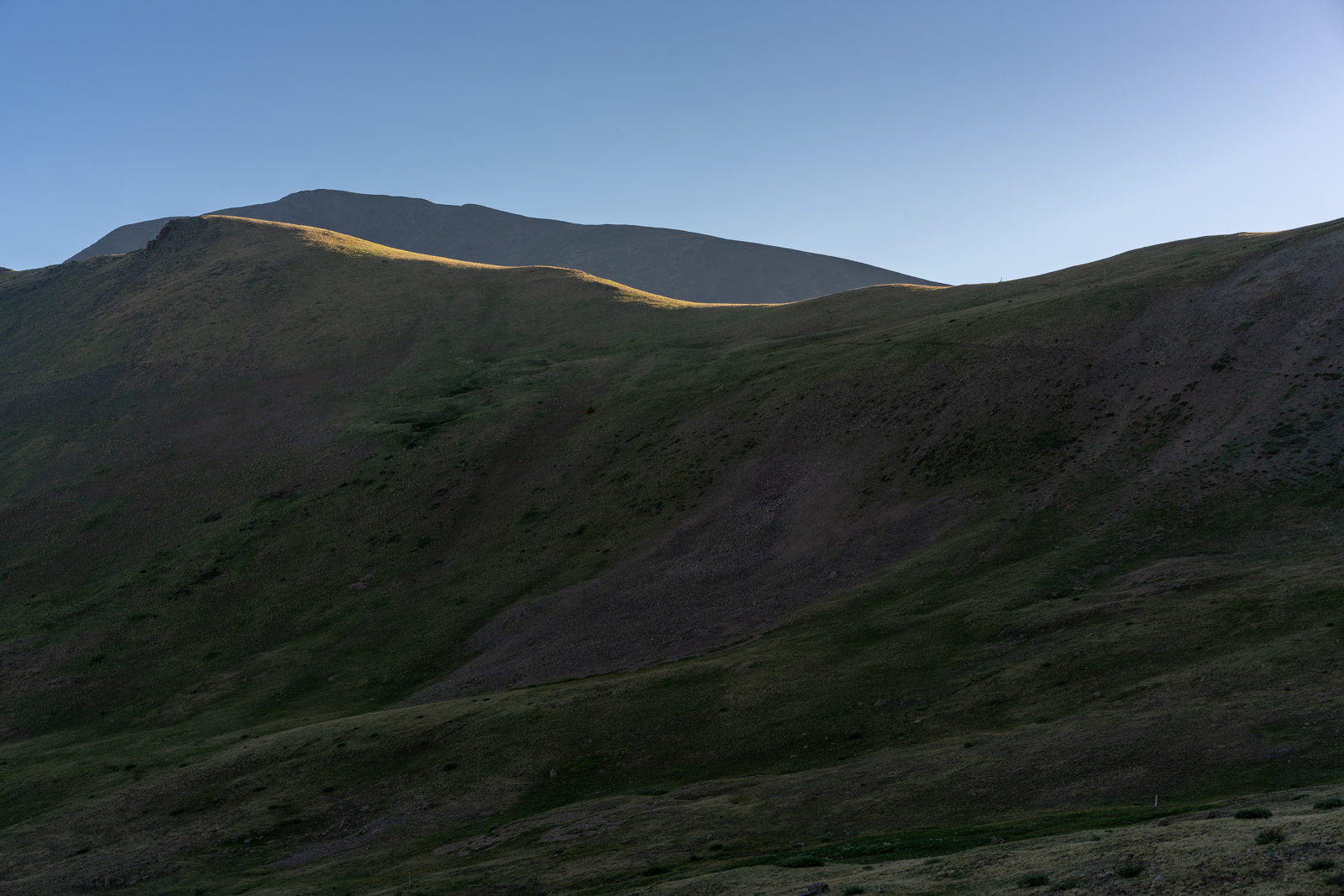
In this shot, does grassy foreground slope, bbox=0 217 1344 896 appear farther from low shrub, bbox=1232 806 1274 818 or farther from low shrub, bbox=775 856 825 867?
low shrub, bbox=1232 806 1274 818

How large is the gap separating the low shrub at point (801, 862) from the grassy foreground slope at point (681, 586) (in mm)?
2236

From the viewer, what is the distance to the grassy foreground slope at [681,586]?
36000mm

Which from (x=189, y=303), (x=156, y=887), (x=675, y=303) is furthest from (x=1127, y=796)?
(x=189, y=303)

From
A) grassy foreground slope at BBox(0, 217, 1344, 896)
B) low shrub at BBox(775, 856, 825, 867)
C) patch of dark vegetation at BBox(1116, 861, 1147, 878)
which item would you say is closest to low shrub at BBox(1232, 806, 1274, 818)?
grassy foreground slope at BBox(0, 217, 1344, 896)

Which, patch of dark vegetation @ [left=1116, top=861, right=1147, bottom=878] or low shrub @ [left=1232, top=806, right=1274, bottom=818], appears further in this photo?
low shrub @ [left=1232, top=806, right=1274, bottom=818]

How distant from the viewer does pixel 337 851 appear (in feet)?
137

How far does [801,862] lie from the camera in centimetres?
2666

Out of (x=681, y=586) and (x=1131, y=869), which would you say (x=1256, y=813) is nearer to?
(x=1131, y=869)

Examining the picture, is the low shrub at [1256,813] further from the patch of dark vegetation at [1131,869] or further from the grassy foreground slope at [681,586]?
the patch of dark vegetation at [1131,869]

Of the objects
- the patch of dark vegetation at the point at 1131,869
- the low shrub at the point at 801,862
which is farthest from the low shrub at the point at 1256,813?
the low shrub at the point at 801,862

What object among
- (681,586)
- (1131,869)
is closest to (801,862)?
(1131,869)

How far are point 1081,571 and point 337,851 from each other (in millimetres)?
45114

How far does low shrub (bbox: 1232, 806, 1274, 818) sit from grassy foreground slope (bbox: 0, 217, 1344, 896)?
14.5 ft

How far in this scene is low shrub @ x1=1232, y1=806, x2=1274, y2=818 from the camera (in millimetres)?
21453
